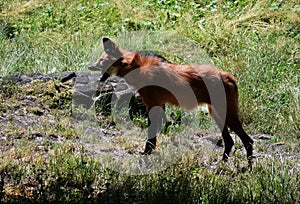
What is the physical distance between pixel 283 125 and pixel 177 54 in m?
2.61

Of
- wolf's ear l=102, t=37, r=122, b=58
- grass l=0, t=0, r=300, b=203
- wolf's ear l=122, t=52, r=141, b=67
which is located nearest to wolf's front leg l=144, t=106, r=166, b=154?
grass l=0, t=0, r=300, b=203

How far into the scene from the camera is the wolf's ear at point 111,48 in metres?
5.73

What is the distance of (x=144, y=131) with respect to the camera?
6629 mm

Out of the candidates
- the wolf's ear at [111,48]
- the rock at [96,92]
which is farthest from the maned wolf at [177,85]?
the rock at [96,92]

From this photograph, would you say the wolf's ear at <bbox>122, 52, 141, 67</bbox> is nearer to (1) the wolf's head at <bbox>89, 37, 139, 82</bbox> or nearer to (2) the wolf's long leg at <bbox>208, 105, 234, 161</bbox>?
(1) the wolf's head at <bbox>89, 37, 139, 82</bbox>

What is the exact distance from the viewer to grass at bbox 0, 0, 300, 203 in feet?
14.4

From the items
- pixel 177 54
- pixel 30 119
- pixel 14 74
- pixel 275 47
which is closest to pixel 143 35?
pixel 177 54

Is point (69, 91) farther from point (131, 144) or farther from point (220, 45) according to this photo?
point (220, 45)

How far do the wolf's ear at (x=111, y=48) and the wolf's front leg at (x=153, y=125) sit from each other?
0.71 meters

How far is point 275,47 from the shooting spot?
27.7 ft

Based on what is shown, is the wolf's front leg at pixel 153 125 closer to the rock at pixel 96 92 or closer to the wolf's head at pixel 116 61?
the wolf's head at pixel 116 61

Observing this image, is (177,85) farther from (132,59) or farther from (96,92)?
(96,92)

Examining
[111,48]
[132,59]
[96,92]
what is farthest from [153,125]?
[96,92]

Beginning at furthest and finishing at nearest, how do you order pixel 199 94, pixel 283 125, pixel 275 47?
pixel 275 47 < pixel 283 125 < pixel 199 94
